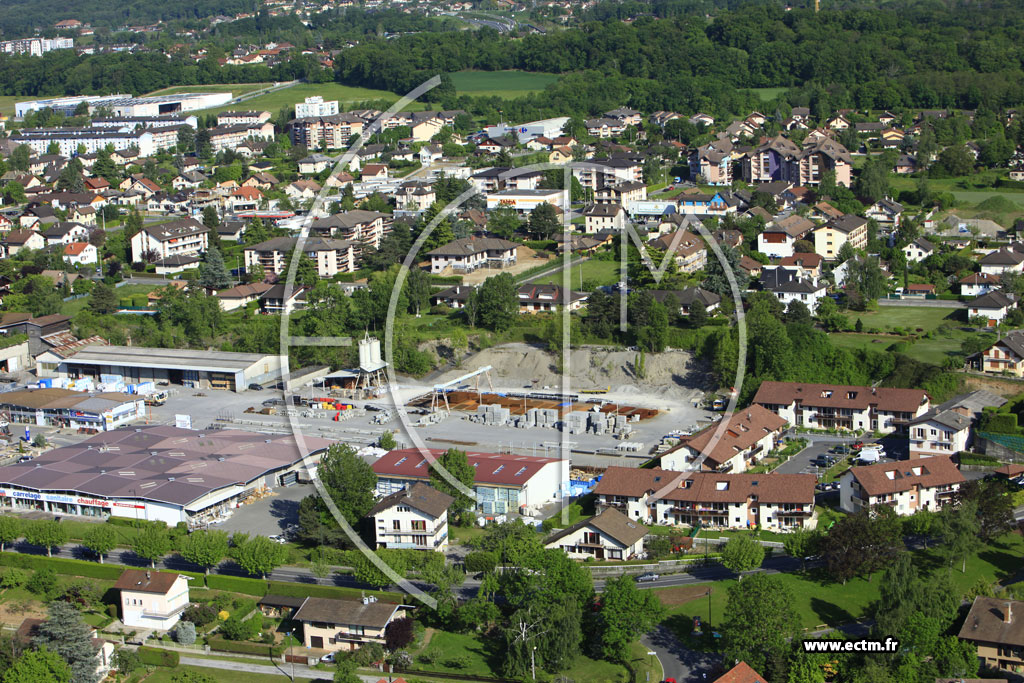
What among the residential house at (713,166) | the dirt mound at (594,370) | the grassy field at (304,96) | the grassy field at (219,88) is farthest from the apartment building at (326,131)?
the dirt mound at (594,370)

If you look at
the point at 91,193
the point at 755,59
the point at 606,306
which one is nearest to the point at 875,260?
the point at 606,306

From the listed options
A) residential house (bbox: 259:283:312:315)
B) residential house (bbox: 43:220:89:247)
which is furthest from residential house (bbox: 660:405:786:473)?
residential house (bbox: 43:220:89:247)

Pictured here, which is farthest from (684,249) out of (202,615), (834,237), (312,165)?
(312,165)

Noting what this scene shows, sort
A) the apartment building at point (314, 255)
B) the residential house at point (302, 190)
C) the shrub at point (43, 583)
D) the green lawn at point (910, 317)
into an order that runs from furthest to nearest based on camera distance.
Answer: the residential house at point (302, 190) → the apartment building at point (314, 255) → the green lawn at point (910, 317) → the shrub at point (43, 583)

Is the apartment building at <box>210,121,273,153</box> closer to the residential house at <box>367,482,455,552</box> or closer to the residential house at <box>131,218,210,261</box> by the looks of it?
the residential house at <box>131,218,210,261</box>

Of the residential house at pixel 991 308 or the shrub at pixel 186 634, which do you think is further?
the residential house at pixel 991 308

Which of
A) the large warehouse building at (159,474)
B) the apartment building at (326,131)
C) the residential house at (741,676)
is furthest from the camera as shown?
the apartment building at (326,131)

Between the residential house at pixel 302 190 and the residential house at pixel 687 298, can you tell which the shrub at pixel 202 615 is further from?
the residential house at pixel 302 190

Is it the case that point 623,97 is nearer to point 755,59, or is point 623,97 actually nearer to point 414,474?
point 755,59
